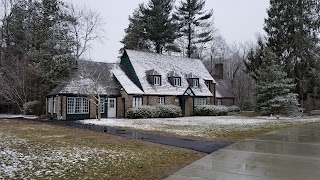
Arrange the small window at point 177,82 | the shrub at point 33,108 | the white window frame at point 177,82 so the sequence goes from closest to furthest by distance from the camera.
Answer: the shrub at point 33,108
the white window frame at point 177,82
the small window at point 177,82

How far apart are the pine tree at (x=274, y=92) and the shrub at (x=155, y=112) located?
344 inches

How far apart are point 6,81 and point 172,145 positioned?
30.4 metres

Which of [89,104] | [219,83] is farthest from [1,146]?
[219,83]

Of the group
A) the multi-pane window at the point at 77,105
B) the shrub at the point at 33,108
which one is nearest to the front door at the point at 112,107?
the multi-pane window at the point at 77,105

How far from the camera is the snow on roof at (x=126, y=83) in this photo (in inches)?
1155

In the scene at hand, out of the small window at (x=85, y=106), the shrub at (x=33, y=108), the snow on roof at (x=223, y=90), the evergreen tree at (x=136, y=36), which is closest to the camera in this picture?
the small window at (x=85, y=106)

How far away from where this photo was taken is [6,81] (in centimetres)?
3500

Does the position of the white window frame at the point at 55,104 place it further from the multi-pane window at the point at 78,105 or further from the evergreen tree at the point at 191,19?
the evergreen tree at the point at 191,19

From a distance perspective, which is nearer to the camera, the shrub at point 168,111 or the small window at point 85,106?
the small window at point 85,106

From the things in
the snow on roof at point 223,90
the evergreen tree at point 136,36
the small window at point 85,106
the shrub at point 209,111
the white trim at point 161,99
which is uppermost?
the evergreen tree at point 136,36

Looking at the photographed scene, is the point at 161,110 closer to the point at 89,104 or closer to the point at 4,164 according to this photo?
the point at 89,104

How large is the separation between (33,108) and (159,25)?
75.5 feet

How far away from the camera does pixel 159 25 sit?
4634 cm

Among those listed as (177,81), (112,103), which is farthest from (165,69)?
(112,103)
